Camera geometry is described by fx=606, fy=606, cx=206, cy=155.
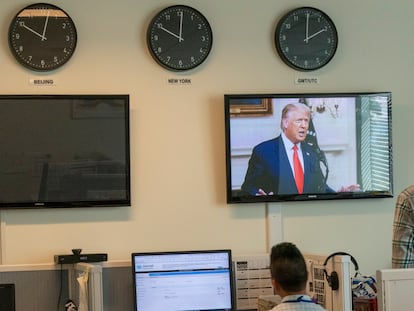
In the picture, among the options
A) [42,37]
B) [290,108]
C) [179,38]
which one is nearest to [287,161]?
[290,108]

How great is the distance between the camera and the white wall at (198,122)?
3510mm

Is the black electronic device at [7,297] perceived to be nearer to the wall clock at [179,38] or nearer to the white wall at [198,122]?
the white wall at [198,122]

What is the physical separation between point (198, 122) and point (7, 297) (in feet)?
4.74

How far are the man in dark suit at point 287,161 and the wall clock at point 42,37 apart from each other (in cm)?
126

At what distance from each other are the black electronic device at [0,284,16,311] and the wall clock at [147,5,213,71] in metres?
1.51

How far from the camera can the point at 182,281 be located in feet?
10.5

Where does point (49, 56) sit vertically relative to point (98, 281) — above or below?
above

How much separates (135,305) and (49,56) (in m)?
1.49

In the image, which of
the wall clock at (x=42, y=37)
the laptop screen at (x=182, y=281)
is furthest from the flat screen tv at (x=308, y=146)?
the wall clock at (x=42, y=37)

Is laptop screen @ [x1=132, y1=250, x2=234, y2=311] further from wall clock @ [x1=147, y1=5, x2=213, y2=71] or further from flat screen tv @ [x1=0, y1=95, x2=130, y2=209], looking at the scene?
wall clock @ [x1=147, y1=5, x2=213, y2=71]

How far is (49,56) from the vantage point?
11.4 feet

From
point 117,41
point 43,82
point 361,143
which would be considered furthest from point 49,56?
point 361,143

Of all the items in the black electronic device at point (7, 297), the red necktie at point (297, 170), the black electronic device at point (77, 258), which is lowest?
the black electronic device at point (7, 297)

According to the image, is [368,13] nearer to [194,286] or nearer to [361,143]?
[361,143]
